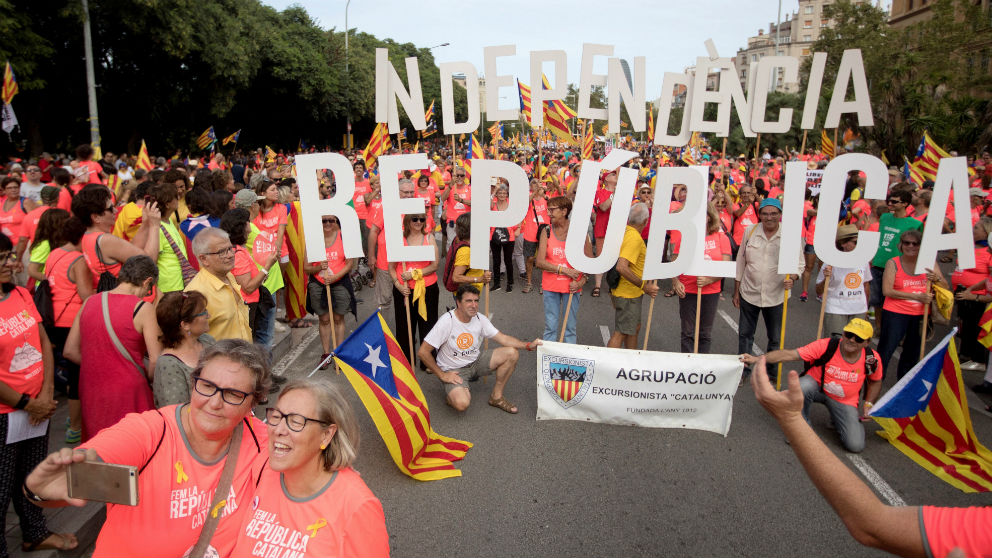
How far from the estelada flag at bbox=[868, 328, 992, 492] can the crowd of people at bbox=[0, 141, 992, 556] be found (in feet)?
1.53

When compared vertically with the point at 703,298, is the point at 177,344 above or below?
above

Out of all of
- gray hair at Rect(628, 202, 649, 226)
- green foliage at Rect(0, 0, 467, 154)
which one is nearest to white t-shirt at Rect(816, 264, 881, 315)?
gray hair at Rect(628, 202, 649, 226)

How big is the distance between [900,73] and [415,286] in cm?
2567

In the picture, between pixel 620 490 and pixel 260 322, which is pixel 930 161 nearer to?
pixel 620 490

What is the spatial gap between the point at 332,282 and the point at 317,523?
4.54m

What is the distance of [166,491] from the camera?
231cm

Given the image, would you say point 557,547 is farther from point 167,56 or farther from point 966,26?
point 966,26

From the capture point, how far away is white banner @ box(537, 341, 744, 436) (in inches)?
203

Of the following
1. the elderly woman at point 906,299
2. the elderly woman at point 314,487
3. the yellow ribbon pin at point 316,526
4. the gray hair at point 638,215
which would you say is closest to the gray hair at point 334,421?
the elderly woman at point 314,487

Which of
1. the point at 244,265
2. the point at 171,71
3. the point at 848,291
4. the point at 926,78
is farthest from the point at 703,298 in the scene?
the point at 171,71

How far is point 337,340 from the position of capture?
21.9 ft

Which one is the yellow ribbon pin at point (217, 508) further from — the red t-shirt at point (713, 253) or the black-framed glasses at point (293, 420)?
the red t-shirt at point (713, 253)

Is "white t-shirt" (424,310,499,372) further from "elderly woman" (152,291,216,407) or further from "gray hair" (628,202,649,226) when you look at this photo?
"elderly woman" (152,291,216,407)

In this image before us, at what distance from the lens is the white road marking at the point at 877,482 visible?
14.0ft
